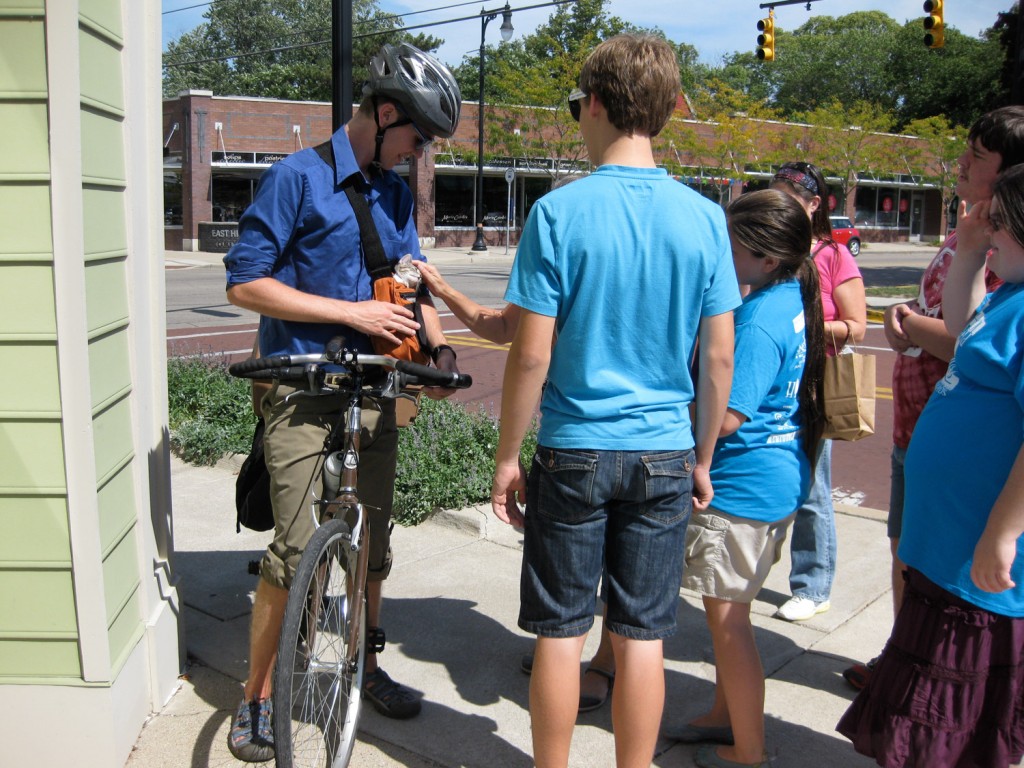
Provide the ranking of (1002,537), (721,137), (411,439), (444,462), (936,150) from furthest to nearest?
(936,150) → (721,137) → (411,439) → (444,462) → (1002,537)

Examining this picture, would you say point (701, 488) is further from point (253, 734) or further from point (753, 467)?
point (253, 734)

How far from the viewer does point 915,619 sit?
94.7 inches

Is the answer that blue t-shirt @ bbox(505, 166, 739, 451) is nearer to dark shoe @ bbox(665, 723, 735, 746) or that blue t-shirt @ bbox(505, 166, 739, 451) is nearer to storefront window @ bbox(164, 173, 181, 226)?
dark shoe @ bbox(665, 723, 735, 746)

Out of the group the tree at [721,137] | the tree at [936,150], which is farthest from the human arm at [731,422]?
the tree at [936,150]

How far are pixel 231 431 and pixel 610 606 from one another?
442 centimetres

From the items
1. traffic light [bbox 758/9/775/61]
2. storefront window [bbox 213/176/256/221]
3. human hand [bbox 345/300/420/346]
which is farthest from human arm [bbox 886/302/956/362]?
storefront window [bbox 213/176/256/221]

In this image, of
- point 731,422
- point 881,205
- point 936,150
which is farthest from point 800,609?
point 881,205

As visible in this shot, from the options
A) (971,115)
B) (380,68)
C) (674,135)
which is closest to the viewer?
(380,68)

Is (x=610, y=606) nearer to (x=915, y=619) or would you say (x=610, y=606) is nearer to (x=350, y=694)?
(x=915, y=619)

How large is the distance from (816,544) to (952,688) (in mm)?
1749

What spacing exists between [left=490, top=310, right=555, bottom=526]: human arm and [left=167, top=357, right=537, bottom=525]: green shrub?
8.93 feet

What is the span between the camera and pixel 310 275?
2938 millimetres

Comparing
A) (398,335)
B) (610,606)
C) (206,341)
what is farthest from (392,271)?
(206,341)

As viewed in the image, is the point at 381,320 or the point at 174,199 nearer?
the point at 381,320
